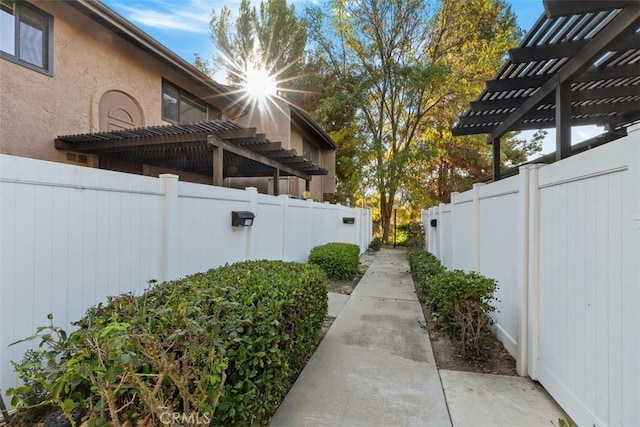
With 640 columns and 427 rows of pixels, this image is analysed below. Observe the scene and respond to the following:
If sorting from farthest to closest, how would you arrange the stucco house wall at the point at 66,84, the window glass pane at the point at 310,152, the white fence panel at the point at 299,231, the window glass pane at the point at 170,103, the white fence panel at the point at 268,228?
1. the window glass pane at the point at 310,152
2. the window glass pane at the point at 170,103
3. the white fence panel at the point at 299,231
4. the white fence panel at the point at 268,228
5. the stucco house wall at the point at 66,84

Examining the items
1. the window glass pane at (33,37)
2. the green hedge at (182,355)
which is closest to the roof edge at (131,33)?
the window glass pane at (33,37)

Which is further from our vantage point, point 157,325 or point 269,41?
point 269,41

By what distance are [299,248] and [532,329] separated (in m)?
5.36

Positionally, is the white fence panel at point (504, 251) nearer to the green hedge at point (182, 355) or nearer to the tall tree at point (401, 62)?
the green hedge at point (182, 355)


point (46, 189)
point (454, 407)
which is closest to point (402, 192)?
point (454, 407)

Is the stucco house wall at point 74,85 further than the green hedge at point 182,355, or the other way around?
the stucco house wall at point 74,85

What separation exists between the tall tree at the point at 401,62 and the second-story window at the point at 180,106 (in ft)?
32.5

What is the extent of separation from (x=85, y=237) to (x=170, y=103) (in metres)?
7.40

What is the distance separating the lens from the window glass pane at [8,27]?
16.7ft

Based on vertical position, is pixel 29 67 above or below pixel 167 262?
above

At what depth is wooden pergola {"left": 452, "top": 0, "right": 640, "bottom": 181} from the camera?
260 centimetres

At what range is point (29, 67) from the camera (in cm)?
542

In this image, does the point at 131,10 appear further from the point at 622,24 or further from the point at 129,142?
the point at 622,24

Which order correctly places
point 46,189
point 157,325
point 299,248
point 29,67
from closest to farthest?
point 157,325
point 46,189
point 29,67
point 299,248
